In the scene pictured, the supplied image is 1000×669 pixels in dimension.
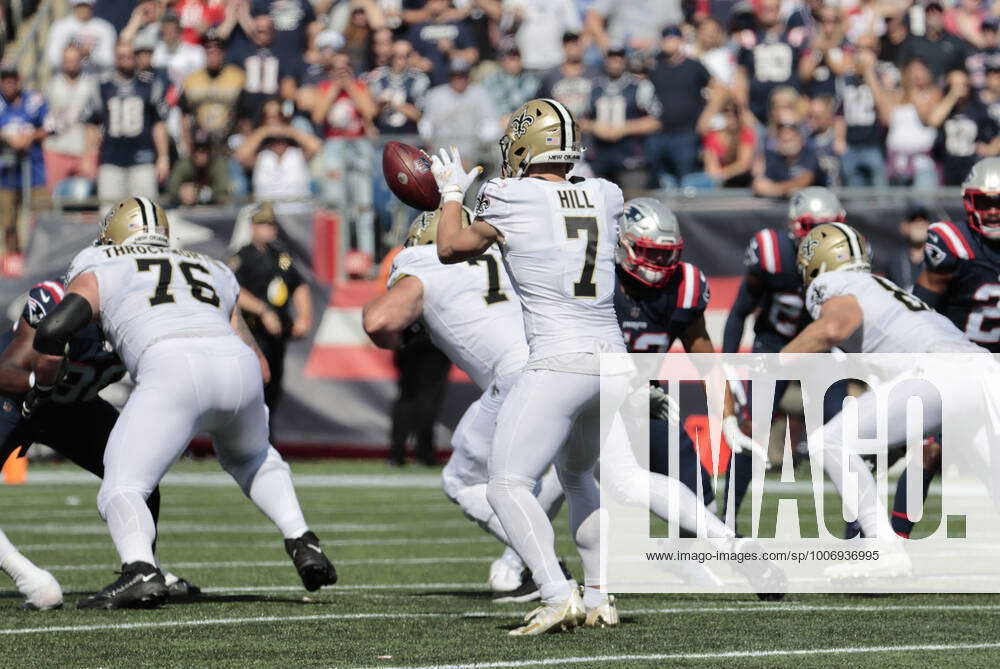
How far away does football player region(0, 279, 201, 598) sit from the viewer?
22.2 feet

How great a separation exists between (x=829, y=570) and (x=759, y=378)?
1.53 meters

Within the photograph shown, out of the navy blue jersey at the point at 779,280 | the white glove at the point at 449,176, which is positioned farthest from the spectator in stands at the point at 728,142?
the white glove at the point at 449,176

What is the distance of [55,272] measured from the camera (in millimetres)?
14844

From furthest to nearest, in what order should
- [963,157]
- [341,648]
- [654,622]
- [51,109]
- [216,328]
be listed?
1. [51,109]
2. [963,157]
3. [216,328]
4. [654,622]
5. [341,648]

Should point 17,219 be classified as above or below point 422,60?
below

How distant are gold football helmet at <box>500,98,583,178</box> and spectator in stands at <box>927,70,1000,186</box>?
8875mm

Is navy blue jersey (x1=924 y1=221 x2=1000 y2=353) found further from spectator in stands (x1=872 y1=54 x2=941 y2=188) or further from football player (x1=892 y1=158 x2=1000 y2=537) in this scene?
spectator in stands (x1=872 y1=54 x2=941 y2=188)

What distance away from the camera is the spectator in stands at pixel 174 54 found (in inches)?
656

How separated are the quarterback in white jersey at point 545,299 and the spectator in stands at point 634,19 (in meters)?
10.4

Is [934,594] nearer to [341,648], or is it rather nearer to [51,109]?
[341,648]

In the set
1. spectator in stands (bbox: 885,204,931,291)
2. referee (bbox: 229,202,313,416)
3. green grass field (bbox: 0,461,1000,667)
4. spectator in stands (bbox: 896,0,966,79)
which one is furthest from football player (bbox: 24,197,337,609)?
spectator in stands (bbox: 896,0,966,79)

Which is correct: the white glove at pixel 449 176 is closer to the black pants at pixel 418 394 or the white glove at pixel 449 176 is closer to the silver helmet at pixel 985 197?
the silver helmet at pixel 985 197

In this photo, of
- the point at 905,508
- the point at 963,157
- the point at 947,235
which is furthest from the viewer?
the point at 963,157

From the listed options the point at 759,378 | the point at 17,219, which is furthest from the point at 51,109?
the point at 759,378
